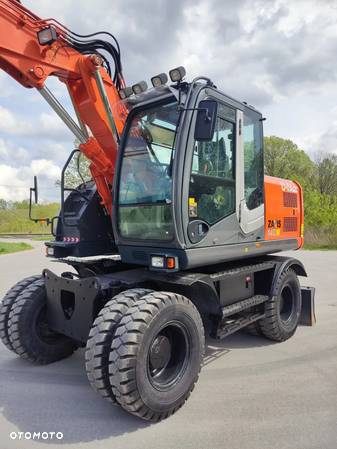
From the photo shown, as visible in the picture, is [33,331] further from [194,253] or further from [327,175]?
[327,175]

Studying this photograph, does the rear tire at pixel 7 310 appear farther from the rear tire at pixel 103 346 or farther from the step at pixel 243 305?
the step at pixel 243 305

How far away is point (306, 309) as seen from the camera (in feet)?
19.0

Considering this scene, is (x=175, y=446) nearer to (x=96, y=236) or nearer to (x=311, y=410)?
(x=311, y=410)

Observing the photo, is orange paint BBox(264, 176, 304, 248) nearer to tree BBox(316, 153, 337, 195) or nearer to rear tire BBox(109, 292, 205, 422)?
rear tire BBox(109, 292, 205, 422)

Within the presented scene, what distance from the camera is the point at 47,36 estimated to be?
4027 mm

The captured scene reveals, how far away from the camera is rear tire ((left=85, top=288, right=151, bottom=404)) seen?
3.00 m

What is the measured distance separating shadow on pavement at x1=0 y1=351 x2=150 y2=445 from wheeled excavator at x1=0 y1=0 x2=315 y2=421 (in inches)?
8.4

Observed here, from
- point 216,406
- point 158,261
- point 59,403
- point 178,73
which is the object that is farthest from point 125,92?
point 216,406

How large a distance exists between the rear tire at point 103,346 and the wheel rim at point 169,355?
38 cm

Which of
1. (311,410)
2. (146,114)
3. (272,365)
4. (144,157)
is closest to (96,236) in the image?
(144,157)

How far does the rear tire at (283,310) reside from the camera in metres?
4.90

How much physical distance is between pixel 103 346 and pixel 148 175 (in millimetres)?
1740

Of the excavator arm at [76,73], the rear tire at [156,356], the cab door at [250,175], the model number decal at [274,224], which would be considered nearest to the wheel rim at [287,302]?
the model number decal at [274,224]

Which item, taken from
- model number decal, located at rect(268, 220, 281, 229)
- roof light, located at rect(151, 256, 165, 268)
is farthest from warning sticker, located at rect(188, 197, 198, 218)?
model number decal, located at rect(268, 220, 281, 229)
